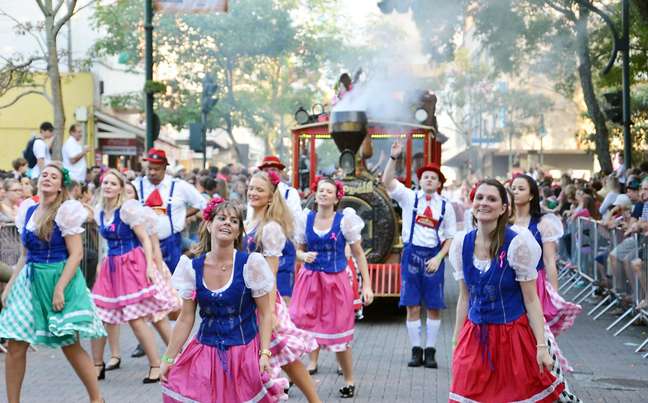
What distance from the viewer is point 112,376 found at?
9422mm

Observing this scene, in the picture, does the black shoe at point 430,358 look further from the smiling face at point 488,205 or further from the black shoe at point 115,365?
the smiling face at point 488,205

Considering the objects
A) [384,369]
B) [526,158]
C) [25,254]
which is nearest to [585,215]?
[384,369]

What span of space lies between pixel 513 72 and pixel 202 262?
63.2ft

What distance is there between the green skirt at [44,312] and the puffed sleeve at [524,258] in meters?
3.03

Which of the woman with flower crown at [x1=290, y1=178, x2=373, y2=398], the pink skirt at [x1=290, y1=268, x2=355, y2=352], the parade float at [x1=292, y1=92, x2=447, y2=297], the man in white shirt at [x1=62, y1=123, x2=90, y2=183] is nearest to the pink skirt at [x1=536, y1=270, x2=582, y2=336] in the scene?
the woman with flower crown at [x1=290, y1=178, x2=373, y2=398]

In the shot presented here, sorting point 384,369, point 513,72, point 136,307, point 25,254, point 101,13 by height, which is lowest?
point 384,369

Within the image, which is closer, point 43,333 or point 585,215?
point 43,333

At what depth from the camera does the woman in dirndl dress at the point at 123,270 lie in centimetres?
921

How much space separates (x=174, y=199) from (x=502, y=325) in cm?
550

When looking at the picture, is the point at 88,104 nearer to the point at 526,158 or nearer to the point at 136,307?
the point at 136,307

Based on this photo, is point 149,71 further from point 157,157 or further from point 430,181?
point 430,181

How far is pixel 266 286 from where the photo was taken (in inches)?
231

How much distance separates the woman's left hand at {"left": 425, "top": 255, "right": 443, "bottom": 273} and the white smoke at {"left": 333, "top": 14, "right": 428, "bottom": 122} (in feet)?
13.7

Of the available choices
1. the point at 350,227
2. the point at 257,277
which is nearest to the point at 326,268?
the point at 350,227
